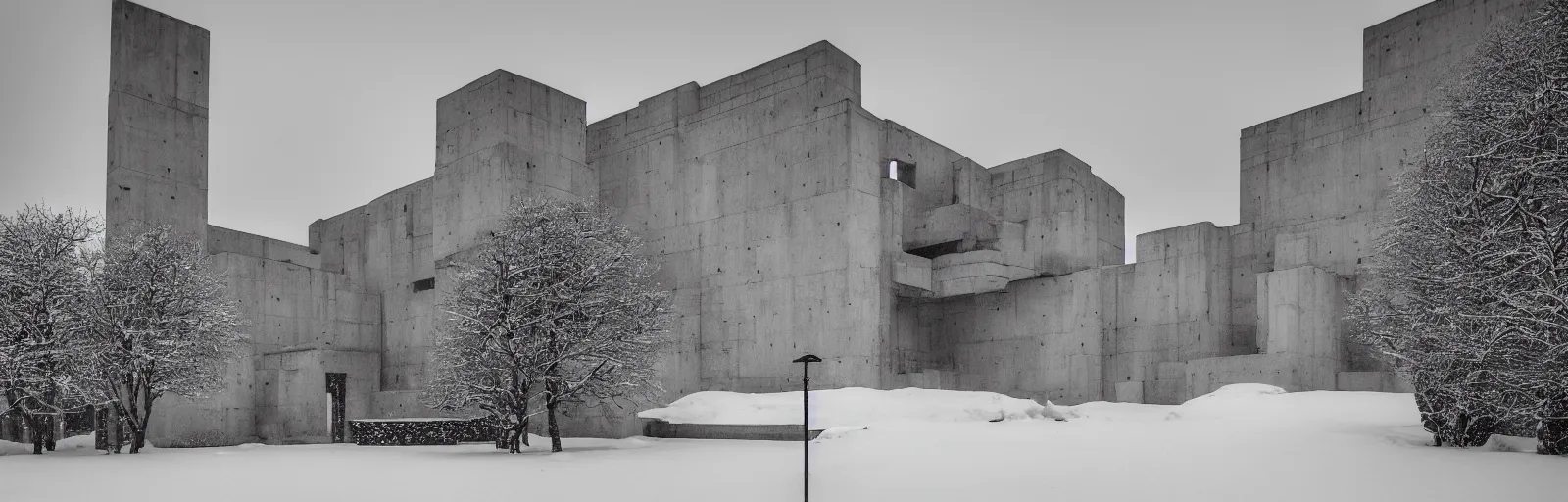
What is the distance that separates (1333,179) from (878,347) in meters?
15.7

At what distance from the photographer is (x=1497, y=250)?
14.6 meters

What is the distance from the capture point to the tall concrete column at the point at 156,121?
2788 cm

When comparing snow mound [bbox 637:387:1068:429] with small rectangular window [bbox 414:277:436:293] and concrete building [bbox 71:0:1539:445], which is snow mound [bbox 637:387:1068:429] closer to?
concrete building [bbox 71:0:1539:445]

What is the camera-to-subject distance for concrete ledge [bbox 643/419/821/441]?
24766 millimetres

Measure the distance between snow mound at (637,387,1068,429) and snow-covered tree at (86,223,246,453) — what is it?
10.9 metres

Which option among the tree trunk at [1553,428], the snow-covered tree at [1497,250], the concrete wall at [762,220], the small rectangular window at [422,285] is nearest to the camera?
the snow-covered tree at [1497,250]

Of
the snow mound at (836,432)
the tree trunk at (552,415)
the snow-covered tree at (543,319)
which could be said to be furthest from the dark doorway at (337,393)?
the snow mound at (836,432)

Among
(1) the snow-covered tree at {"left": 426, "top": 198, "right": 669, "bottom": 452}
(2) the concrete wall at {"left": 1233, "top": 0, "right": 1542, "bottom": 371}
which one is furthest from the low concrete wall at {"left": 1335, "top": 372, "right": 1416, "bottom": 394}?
(1) the snow-covered tree at {"left": 426, "top": 198, "right": 669, "bottom": 452}

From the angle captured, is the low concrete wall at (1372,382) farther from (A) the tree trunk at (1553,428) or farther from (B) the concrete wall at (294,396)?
(B) the concrete wall at (294,396)

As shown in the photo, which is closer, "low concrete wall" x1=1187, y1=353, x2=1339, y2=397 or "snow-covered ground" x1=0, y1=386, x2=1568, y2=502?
"snow-covered ground" x1=0, y1=386, x2=1568, y2=502

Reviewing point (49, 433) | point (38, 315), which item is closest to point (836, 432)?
point (38, 315)

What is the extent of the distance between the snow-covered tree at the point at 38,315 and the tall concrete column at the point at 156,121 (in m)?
4.55

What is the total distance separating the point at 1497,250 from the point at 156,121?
107 ft

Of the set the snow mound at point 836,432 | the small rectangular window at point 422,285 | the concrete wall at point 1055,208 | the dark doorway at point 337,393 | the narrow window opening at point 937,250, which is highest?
the concrete wall at point 1055,208
